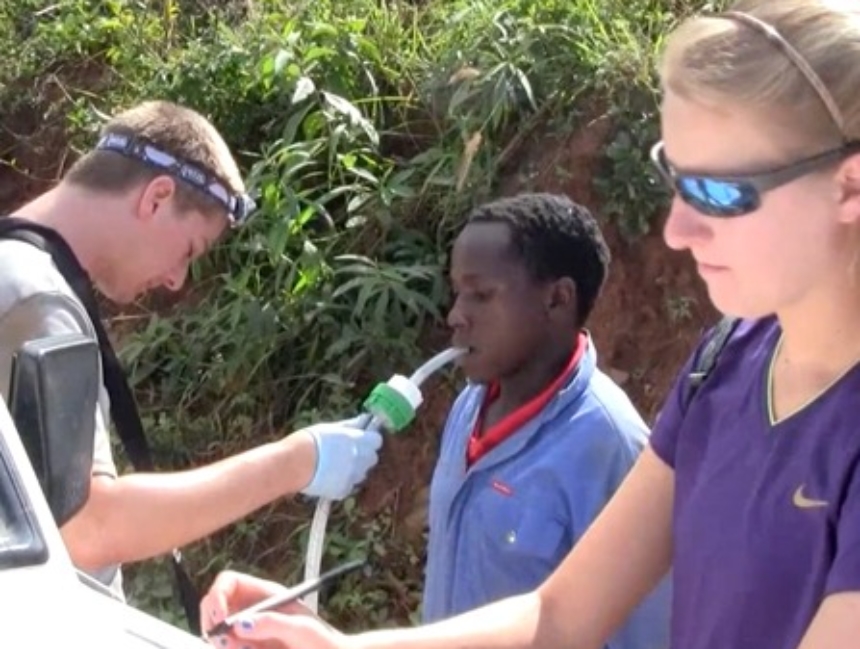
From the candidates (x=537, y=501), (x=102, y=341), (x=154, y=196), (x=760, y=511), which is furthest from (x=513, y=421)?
(x=760, y=511)

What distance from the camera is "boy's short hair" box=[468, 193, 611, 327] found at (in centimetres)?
343

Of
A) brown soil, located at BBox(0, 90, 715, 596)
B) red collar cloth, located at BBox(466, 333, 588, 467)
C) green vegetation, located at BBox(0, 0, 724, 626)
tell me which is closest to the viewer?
red collar cloth, located at BBox(466, 333, 588, 467)

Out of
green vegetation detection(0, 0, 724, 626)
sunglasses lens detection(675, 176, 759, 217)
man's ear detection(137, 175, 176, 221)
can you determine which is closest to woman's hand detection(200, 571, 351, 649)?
sunglasses lens detection(675, 176, 759, 217)

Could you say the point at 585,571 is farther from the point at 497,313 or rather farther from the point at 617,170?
the point at 617,170

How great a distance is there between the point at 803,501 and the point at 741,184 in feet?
1.11

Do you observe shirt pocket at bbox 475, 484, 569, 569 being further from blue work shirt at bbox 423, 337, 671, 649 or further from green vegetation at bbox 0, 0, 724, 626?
green vegetation at bbox 0, 0, 724, 626

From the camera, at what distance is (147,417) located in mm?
6238

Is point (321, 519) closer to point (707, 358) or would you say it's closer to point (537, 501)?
point (537, 501)

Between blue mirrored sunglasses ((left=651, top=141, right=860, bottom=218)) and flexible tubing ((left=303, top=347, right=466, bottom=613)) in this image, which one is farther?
flexible tubing ((left=303, top=347, right=466, bottom=613))


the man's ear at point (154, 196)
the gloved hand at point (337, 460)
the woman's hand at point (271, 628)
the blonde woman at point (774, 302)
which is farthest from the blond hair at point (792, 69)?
the man's ear at point (154, 196)

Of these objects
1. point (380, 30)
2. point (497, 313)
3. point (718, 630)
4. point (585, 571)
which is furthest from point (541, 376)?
point (380, 30)

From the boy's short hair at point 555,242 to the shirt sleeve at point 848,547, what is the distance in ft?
5.01

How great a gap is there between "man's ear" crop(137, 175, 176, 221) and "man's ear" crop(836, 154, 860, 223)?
191cm

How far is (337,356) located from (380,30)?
4.54ft
